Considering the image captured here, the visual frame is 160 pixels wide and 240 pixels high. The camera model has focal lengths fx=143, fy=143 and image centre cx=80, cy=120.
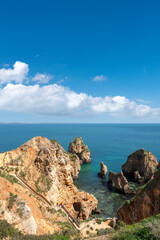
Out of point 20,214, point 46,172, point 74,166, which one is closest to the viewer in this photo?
point 20,214

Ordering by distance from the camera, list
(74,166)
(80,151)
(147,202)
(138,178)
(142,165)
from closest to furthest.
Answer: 1. (147,202)
2. (138,178)
3. (142,165)
4. (74,166)
5. (80,151)

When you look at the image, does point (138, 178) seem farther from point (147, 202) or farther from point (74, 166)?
point (147, 202)

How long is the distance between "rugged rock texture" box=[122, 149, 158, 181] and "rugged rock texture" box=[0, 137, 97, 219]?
27.1 meters

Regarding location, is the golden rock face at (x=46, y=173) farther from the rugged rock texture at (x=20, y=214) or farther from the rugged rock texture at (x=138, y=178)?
the rugged rock texture at (x=138, y=178)

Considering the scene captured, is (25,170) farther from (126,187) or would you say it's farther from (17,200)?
(126,187)

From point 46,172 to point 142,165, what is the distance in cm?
3958

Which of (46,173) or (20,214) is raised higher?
(20,214)

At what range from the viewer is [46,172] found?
96.1ft

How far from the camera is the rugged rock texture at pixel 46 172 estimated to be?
2725 cm

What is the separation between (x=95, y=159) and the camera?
79.2 meters

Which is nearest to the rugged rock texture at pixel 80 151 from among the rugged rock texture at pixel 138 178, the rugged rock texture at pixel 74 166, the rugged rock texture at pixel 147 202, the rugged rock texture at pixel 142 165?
the rugged rock texture at pixel 74 166

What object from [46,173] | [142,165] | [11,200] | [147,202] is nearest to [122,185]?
[142,165]

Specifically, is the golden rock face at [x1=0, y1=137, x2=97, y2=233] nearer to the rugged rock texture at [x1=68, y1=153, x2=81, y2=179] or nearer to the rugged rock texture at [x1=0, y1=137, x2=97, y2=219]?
the rugged rock texture at [x1=0, y1=137, x2=97, y2=219]

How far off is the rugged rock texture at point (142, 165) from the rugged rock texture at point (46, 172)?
2713 centimetres
